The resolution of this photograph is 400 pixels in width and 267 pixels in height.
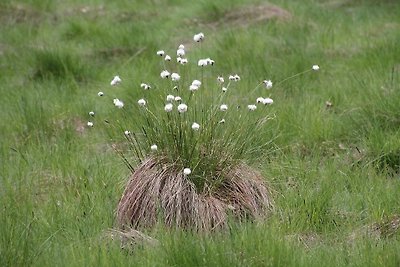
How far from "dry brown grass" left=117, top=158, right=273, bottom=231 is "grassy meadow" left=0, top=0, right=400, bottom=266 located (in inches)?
5.6

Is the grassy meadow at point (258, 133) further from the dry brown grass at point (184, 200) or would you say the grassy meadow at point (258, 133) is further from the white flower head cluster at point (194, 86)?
the white flower head cluster at point (194, 86)

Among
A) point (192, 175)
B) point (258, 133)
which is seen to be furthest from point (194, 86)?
point (258, 133)

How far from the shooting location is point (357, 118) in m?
5.56

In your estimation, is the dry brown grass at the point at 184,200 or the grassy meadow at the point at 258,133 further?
the dry brown grass at the point at 184,200

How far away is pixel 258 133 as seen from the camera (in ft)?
15.6

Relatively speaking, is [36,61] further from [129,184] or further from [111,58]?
[129,184]

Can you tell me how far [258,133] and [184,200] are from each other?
96 centimetres

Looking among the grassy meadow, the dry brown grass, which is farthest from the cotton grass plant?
the grassy meadow

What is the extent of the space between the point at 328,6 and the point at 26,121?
5084 mm

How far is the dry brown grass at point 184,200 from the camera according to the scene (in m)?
3.97

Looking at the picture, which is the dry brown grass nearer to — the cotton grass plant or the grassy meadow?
the cotton grass plant

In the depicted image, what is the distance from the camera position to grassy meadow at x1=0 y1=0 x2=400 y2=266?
11.8 feet

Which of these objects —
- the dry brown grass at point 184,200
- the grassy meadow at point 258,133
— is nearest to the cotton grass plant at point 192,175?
the dry brown grass at point 184,200

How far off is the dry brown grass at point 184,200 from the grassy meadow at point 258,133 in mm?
143
